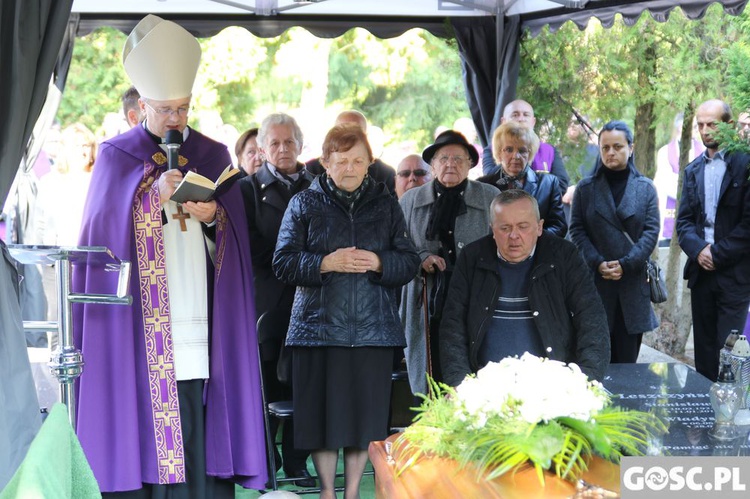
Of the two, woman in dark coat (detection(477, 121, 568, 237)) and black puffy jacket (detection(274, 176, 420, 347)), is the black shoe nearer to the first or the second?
black puffy jacket (detection(274, 176, 420, 347))

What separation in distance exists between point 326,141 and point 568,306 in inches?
50.5

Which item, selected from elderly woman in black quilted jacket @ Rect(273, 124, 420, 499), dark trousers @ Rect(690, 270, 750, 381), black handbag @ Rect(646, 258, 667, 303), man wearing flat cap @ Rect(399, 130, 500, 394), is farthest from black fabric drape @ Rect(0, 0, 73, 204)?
dark trousers @ Rect(690, 270, 750, 381)

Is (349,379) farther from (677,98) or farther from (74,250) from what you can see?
(677,98)

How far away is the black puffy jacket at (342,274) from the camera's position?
13.9ft

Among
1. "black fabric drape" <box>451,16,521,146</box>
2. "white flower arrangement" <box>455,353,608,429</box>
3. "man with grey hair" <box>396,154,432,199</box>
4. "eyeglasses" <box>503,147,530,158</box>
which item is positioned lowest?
"white flower arrangement" <box>455,353,608,429</box>

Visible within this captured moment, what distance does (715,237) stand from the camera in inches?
240

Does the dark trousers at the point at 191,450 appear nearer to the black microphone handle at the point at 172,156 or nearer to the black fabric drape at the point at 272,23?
the black microphone handle at the point at 172,156

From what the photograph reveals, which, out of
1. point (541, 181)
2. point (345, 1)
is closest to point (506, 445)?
point (541, 181)

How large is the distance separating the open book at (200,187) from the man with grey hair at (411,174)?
8.23 feet

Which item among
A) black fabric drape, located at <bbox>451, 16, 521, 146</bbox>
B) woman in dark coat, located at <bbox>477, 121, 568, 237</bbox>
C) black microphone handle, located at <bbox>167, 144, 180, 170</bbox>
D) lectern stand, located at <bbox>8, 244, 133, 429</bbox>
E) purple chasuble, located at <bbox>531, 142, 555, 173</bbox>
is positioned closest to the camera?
lectern stand, located at <bbox>8, 244, 133, 429</bbox>

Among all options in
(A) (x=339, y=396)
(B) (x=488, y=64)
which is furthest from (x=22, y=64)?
(B) (x=488, y=64)

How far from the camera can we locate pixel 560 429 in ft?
8.54

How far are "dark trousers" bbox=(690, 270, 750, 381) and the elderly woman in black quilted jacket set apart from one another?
257cm

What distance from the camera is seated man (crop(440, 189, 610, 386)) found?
4.20 m
